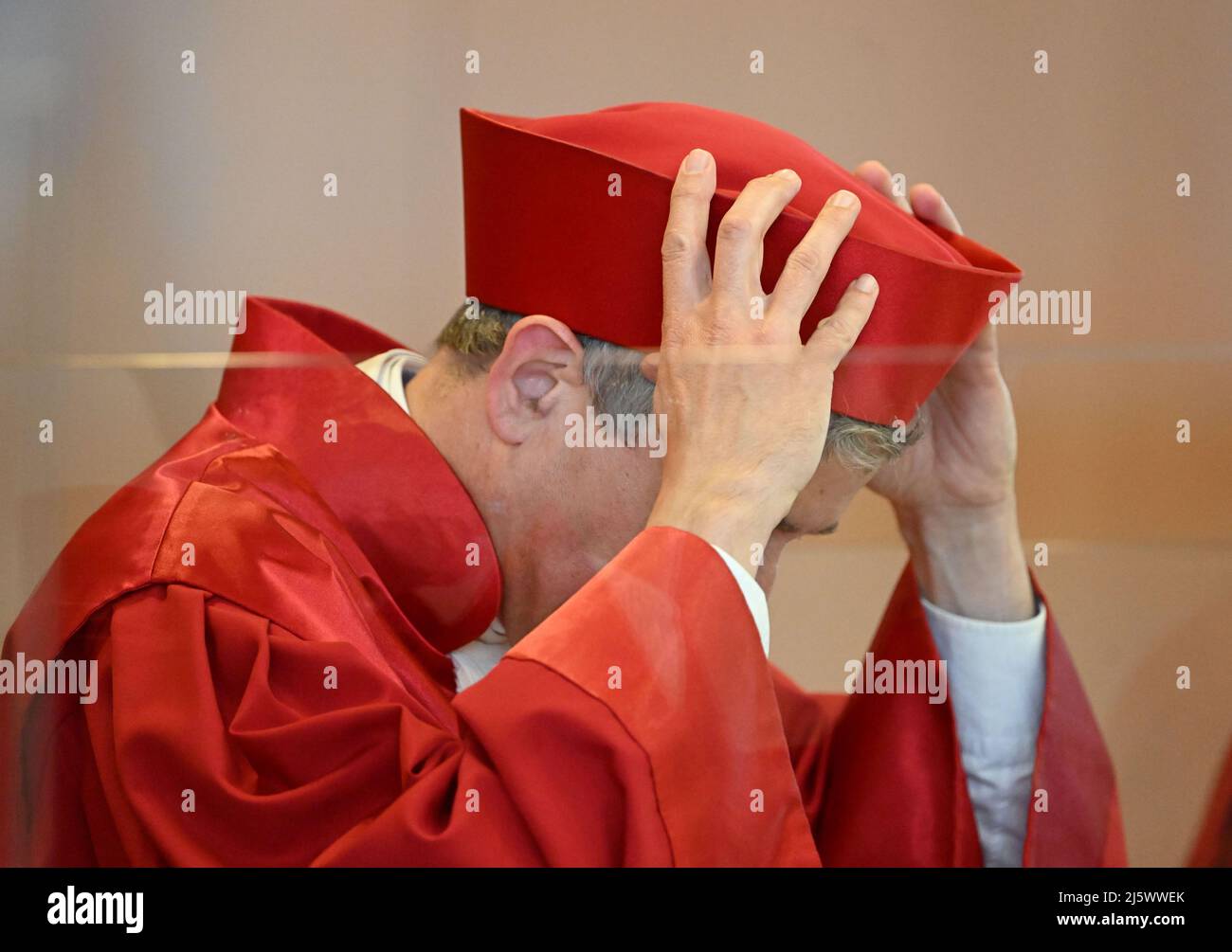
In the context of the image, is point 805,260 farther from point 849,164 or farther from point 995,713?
point 995,713

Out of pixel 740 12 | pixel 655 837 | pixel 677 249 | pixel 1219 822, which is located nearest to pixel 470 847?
pixel 655 837

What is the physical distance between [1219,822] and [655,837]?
0.47 meters

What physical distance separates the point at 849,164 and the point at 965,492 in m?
0.33

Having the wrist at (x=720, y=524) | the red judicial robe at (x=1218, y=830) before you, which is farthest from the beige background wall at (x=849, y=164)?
the wrist at (x=720, y=524)

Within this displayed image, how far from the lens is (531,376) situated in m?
1.17

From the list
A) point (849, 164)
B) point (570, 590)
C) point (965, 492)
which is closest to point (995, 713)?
point (965, 492)

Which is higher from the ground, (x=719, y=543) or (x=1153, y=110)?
(x=1153, y=110)

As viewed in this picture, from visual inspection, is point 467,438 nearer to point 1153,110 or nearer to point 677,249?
point 677,249

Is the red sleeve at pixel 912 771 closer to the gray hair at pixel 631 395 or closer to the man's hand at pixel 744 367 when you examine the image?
the gray hair at pixel 631 395

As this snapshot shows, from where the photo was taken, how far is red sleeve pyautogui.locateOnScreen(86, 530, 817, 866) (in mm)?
887

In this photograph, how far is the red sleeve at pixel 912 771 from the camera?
45.6 inches

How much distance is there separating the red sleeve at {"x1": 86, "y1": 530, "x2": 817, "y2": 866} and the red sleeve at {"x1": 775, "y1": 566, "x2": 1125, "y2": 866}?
25 centimetres

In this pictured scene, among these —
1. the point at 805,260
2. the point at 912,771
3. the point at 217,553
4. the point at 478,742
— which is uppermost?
the point at 805,260
